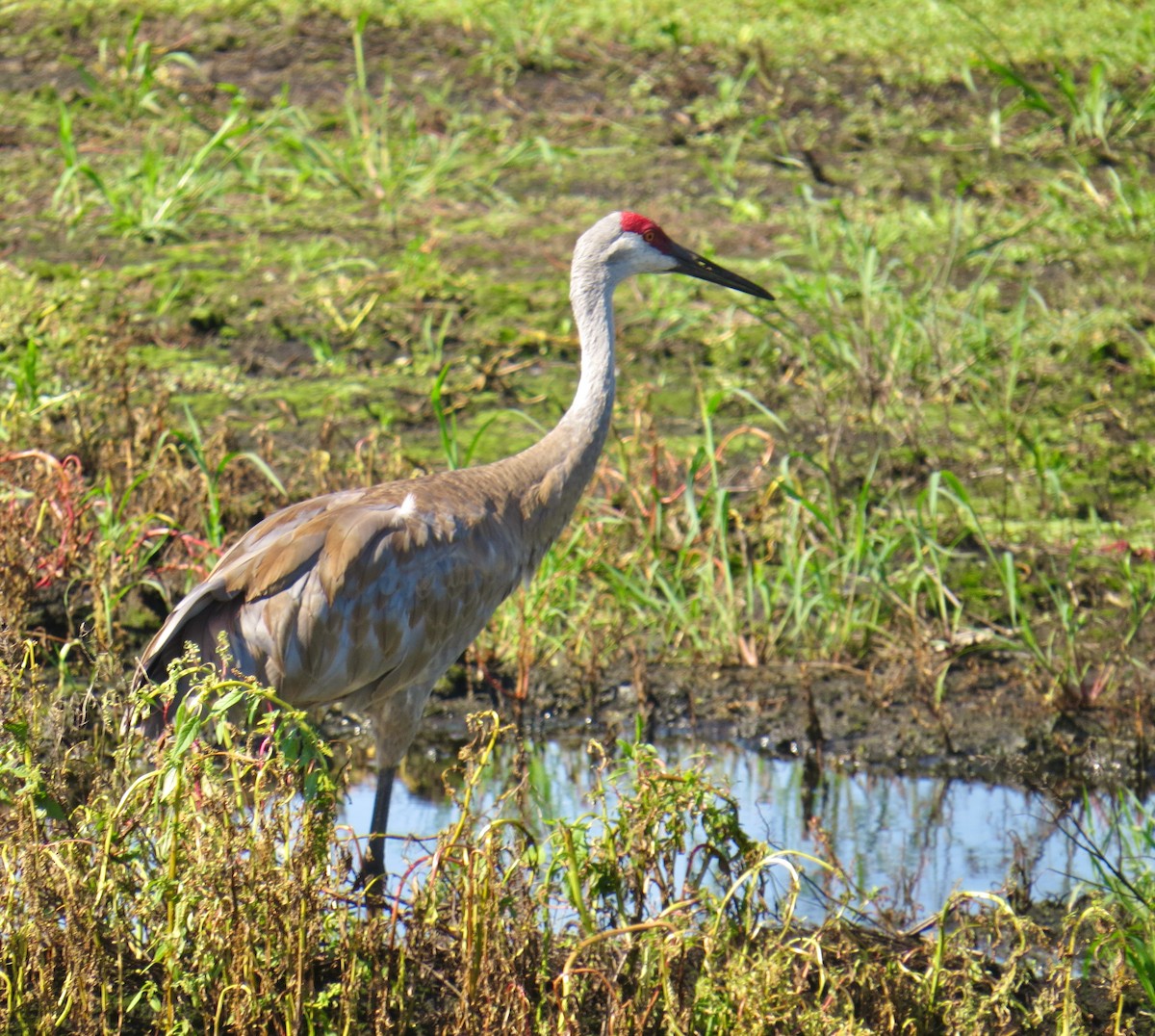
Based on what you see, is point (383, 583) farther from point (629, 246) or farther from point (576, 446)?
point (629, 246)

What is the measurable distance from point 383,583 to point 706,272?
1545 millimetres

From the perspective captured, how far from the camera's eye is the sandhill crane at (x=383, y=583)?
4078 mm

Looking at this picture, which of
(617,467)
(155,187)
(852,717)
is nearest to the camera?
(852,717)

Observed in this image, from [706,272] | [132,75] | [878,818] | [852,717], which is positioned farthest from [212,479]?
[132,75]

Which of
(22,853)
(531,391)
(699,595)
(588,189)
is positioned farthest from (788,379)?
(22,853)

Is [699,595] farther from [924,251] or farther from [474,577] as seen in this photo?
[924,251]

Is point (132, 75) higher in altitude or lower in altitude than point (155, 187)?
higher

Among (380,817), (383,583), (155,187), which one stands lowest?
(380,817)

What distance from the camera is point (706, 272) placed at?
5.10 metres

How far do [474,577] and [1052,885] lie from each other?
5.65ft

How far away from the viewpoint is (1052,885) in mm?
4496

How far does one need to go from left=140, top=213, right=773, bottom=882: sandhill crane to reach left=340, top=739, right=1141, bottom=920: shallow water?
1.68 ft

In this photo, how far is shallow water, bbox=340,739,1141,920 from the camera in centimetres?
452

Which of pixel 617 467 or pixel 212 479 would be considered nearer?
pixel 212 479
